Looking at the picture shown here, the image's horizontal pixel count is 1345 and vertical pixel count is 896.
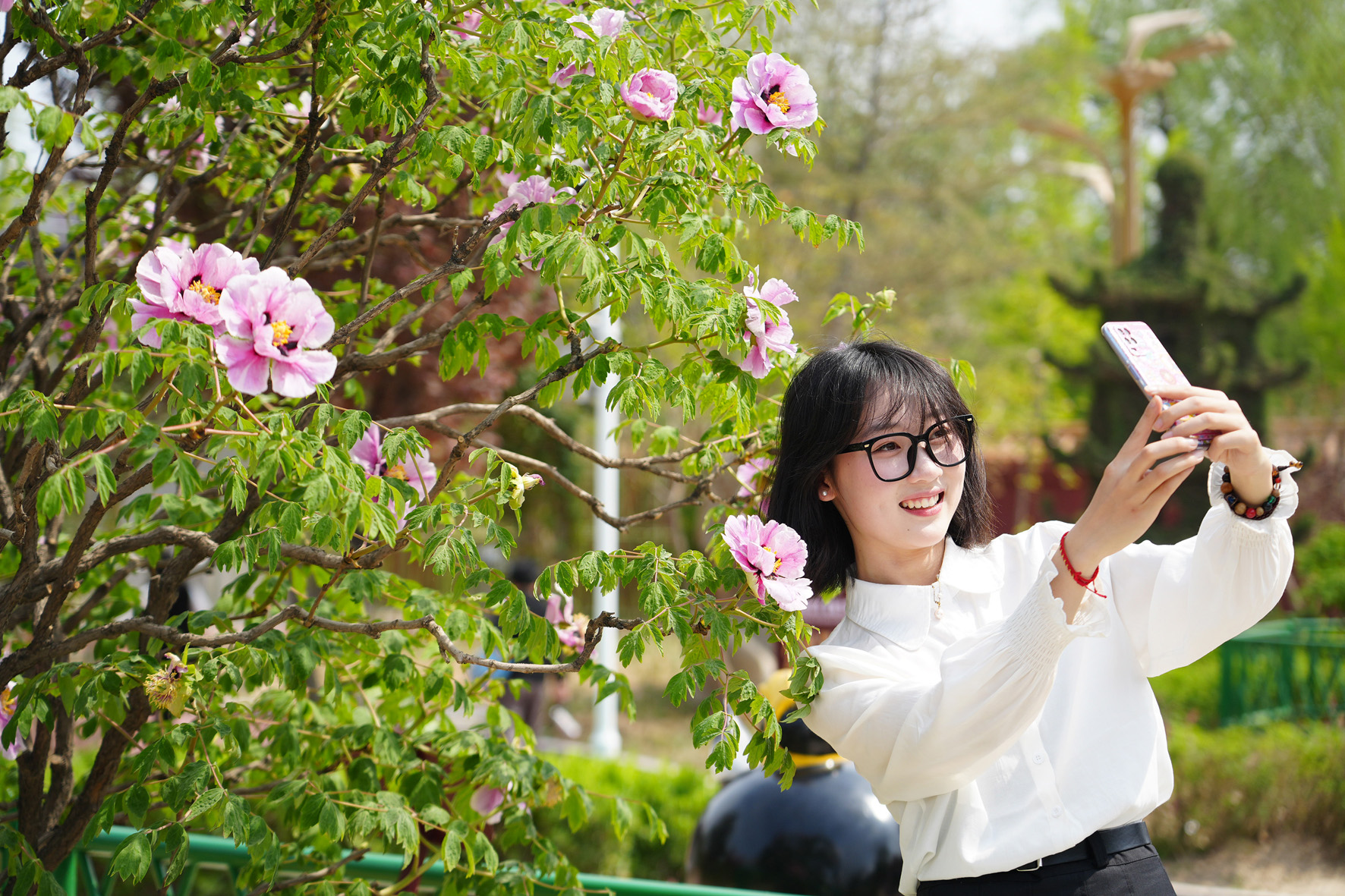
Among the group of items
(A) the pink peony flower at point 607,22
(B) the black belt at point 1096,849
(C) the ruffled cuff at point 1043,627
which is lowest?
(B) the black belt at point 1096,849

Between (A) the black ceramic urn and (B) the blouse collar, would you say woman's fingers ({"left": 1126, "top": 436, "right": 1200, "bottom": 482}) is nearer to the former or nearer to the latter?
(B) the blouse collar

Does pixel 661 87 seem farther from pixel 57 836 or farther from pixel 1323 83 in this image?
pixel 1323 83

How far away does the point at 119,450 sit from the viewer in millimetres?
1917

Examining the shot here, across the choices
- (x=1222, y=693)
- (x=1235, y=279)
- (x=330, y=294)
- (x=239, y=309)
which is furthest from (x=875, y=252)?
(x=239, y=309)

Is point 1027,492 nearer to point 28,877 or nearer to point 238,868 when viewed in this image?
point 238,868

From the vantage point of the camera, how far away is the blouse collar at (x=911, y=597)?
6.40 feet

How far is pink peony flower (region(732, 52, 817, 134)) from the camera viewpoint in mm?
1925

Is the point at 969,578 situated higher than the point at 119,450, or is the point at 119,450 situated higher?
the point at 119,450

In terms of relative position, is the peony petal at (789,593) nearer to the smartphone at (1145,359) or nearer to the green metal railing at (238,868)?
the smartphone at (1145,359)

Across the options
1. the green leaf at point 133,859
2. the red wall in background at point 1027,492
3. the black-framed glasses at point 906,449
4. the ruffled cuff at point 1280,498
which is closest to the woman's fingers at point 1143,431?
the ruffled cuff at point 1280,498

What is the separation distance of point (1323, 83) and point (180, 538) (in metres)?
21.6

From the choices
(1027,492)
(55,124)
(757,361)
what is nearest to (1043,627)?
(757,361)

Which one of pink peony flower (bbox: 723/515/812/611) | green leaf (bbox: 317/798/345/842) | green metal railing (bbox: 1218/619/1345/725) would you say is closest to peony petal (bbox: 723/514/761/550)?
pink peony flower (bbox: 723/515/812/611)

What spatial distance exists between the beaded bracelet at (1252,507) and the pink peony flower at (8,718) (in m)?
2.11
